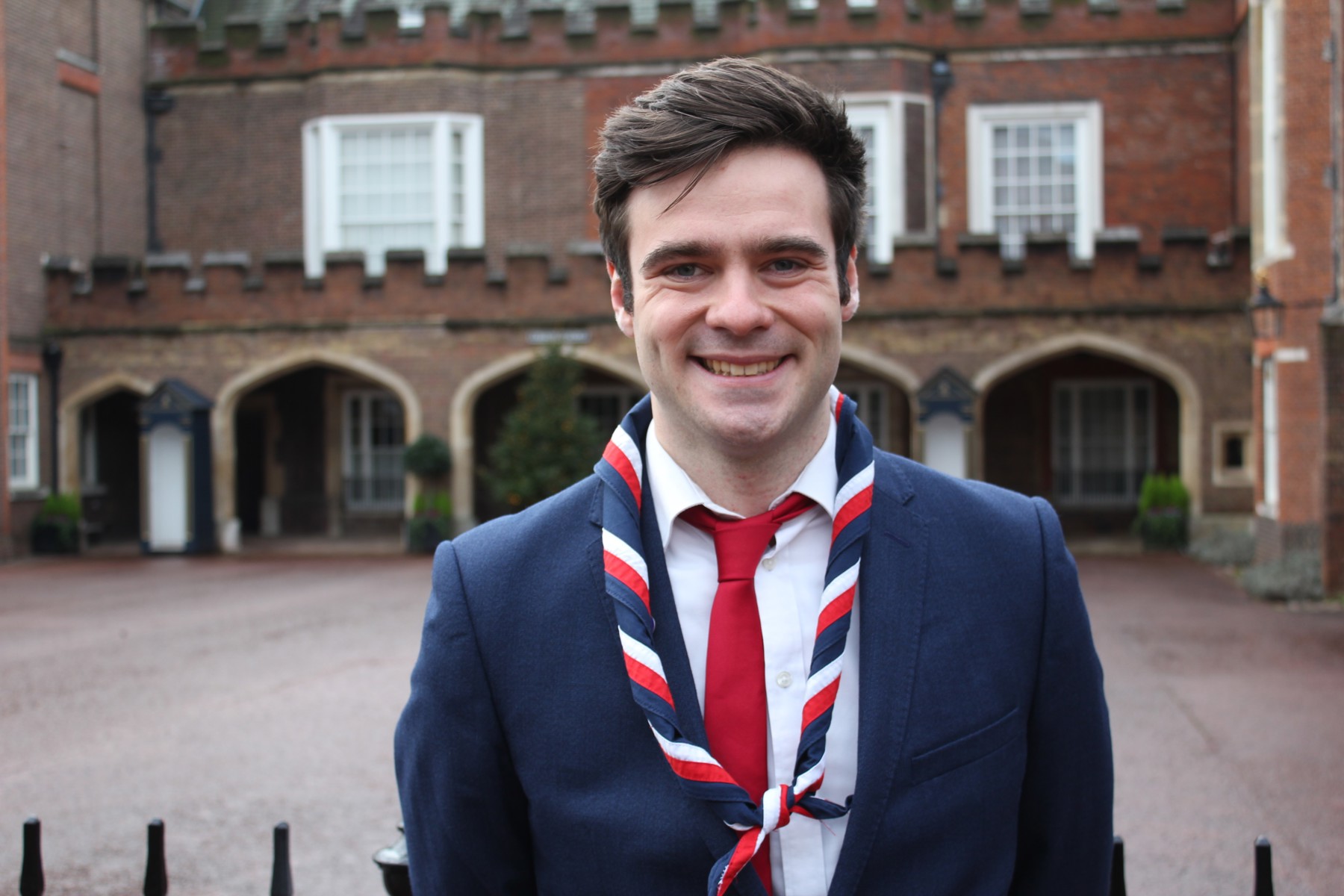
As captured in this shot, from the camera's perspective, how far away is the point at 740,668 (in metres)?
1.85

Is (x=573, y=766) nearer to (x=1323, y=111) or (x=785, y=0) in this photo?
(x=1323, y=111)

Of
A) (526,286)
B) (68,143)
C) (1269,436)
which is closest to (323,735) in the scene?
(1269,436)

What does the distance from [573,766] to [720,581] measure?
0.35 metres

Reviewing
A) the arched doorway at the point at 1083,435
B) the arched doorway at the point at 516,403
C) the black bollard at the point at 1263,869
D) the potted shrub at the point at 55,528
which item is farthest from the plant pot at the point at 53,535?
the black bollard at the point at 1263,869

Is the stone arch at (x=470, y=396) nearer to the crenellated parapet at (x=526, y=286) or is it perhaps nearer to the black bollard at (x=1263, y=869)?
the crenellated parapet at (x=526, y=286)

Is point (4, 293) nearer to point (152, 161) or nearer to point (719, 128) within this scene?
point (152, 161)

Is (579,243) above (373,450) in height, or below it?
above

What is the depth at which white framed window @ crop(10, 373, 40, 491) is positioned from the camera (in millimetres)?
18969

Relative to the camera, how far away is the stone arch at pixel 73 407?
19672 millimetres

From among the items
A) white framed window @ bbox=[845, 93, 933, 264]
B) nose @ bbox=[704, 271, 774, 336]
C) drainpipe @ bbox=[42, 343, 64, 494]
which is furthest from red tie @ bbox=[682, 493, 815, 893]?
drainpipe @ bbox=[42, 343, 64, 494]

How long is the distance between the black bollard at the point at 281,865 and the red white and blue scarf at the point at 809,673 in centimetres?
219

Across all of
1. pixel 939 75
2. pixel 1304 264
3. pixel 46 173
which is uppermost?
pixel 939 75

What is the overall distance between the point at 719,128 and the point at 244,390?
19297mm

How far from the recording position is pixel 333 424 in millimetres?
22062
